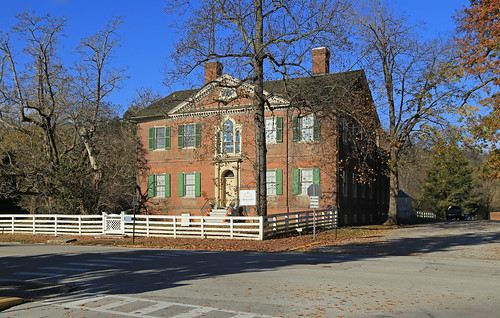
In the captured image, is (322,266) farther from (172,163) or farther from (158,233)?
(172,163)

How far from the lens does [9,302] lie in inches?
343

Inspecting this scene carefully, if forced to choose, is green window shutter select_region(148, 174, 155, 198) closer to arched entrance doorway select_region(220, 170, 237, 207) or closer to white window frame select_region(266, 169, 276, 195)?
arched entrance doorway select_region(220, 170, 237, 207)

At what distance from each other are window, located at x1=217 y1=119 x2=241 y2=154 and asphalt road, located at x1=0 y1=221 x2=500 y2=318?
18.5 m

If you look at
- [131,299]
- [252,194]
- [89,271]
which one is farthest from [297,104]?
[131,299]

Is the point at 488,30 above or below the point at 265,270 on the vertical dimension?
above

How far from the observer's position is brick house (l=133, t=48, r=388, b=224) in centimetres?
3200

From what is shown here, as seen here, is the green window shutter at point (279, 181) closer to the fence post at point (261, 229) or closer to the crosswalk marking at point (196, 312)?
the fence post at point (261, 229)

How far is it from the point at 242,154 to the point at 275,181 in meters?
3.01

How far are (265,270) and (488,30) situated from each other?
39.8 ft

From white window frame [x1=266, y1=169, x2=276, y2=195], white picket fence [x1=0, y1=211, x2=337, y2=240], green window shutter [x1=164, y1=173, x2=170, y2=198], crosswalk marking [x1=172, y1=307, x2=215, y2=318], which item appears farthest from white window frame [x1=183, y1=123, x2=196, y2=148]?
crosswalk marking [x1=172, y1=307, x2=215, y2=318]

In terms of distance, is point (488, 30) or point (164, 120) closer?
point (488, 30)

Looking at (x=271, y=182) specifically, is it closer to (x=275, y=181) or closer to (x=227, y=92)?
(x=275, y=181)

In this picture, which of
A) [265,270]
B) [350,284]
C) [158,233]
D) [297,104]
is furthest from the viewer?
[158,233]

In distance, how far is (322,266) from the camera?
13305 millimetres
